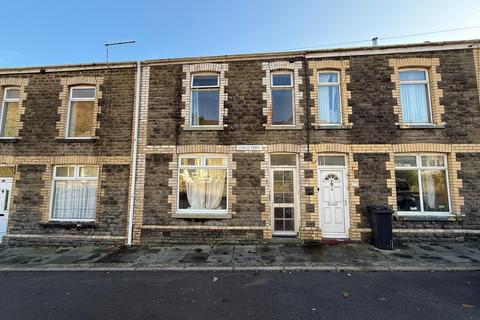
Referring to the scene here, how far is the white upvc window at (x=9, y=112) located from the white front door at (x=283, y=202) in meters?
9.87

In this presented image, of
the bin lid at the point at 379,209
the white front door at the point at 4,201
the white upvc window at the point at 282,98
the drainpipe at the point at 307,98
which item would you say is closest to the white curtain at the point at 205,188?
the white upvc window at the point at 282,98

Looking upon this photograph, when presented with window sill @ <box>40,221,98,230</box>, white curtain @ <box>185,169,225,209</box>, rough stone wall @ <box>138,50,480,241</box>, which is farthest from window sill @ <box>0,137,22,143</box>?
white curtain @ <box>185,169,225,209</box>

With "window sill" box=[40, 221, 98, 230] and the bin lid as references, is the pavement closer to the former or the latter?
"window sill" box=[40, 221, 98, 230]

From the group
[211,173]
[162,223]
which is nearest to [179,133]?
[211,173]

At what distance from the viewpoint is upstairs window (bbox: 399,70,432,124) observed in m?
8.95

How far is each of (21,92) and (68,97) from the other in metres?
1.81

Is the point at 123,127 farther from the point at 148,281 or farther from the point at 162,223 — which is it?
the point at 148,281

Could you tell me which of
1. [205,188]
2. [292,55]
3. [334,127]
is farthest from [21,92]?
[334,127]

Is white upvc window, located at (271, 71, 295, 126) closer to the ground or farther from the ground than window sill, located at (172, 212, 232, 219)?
farther from the ground

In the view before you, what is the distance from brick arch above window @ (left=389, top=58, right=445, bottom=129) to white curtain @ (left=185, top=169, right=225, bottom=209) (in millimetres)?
6250

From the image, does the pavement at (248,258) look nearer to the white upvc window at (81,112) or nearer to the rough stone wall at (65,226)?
the rough stone wall at (65,226)

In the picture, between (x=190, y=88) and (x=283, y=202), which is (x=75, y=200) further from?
(x=283, y=202)

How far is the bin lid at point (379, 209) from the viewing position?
7910mm

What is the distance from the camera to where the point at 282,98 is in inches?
369
